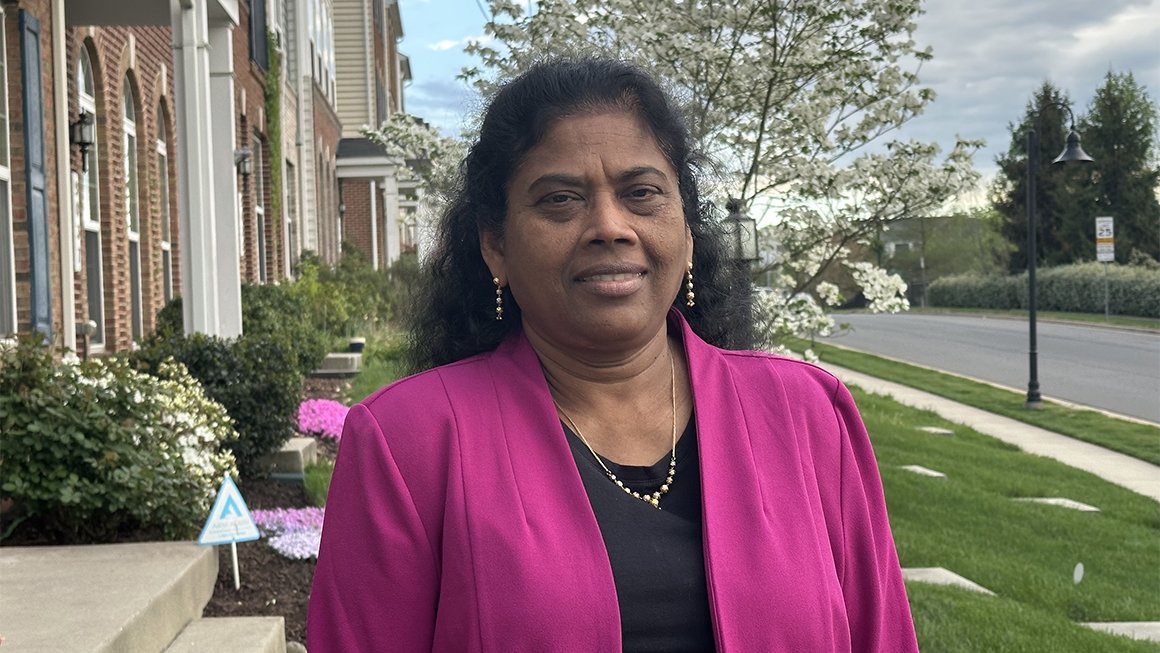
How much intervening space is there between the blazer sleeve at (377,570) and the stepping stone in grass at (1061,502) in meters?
8.96

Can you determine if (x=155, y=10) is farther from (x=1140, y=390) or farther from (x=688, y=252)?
(x=1140, y=390)

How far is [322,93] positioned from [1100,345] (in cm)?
1811

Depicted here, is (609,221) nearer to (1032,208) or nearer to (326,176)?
(1032,208)

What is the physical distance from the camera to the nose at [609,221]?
2.24m

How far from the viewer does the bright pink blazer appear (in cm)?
204

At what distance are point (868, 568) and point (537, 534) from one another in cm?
65

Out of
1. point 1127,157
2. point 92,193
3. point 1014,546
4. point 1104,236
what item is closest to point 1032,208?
point 1014,546

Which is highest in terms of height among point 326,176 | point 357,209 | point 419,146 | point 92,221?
point 326,176

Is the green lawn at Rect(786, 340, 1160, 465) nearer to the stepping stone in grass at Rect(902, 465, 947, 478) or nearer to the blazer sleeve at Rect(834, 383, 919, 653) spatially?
the stepping stone in grass at Rect(902, 465, 947, 478)

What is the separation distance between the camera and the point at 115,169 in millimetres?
10258

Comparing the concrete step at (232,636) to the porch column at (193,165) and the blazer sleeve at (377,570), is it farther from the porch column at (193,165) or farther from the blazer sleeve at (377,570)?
the porch column at (193,165)

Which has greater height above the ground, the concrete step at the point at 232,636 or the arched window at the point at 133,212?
the arched window at the point at 133,212

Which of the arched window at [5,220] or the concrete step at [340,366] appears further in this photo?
the concrete step at [340,366]

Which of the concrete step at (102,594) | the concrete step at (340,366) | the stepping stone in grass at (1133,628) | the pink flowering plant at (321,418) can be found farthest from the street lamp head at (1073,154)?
the concrete step at (102,594)
